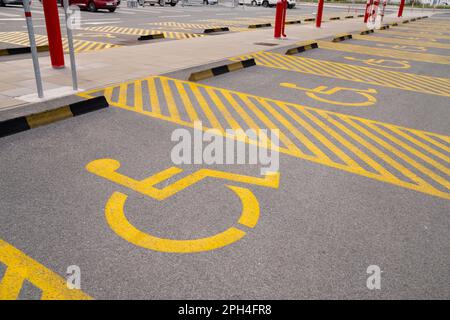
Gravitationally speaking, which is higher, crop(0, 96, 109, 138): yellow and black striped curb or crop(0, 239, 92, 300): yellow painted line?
crop(0, 96, 109, 138): yellow and black striped curb

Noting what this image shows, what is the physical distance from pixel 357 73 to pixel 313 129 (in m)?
5.09

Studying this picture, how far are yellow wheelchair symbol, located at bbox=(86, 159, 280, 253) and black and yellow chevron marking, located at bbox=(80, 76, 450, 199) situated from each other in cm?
107

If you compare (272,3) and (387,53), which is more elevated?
Result: (272,3)

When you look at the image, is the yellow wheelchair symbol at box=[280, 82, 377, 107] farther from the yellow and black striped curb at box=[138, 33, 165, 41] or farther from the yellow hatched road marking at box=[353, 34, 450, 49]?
the yellow hatched road marking at box=[353, 34, 450, 49]

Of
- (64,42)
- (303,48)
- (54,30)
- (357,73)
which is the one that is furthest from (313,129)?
(64,42)

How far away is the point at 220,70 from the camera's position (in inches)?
344

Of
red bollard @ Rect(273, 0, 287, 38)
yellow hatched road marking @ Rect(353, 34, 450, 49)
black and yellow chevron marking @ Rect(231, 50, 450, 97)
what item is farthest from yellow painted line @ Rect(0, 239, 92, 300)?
yellow hatched road marking @ Rect(353, 34, 450, 49)

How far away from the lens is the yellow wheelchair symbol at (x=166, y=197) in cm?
279

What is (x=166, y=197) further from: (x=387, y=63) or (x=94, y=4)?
(x=94, y=4)

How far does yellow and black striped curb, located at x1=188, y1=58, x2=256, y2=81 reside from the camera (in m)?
7.93

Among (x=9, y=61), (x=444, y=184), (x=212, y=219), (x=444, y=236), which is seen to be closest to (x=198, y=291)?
(x=212, y=219)

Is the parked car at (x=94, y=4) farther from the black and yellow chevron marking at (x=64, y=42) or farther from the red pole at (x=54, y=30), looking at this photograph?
the red pole at (x=54, y=30)

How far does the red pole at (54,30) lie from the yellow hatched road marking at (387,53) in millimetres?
9562

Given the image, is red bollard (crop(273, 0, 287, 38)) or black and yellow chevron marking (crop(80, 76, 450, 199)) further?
red bollard (crop(273, 0, 287, 38))
